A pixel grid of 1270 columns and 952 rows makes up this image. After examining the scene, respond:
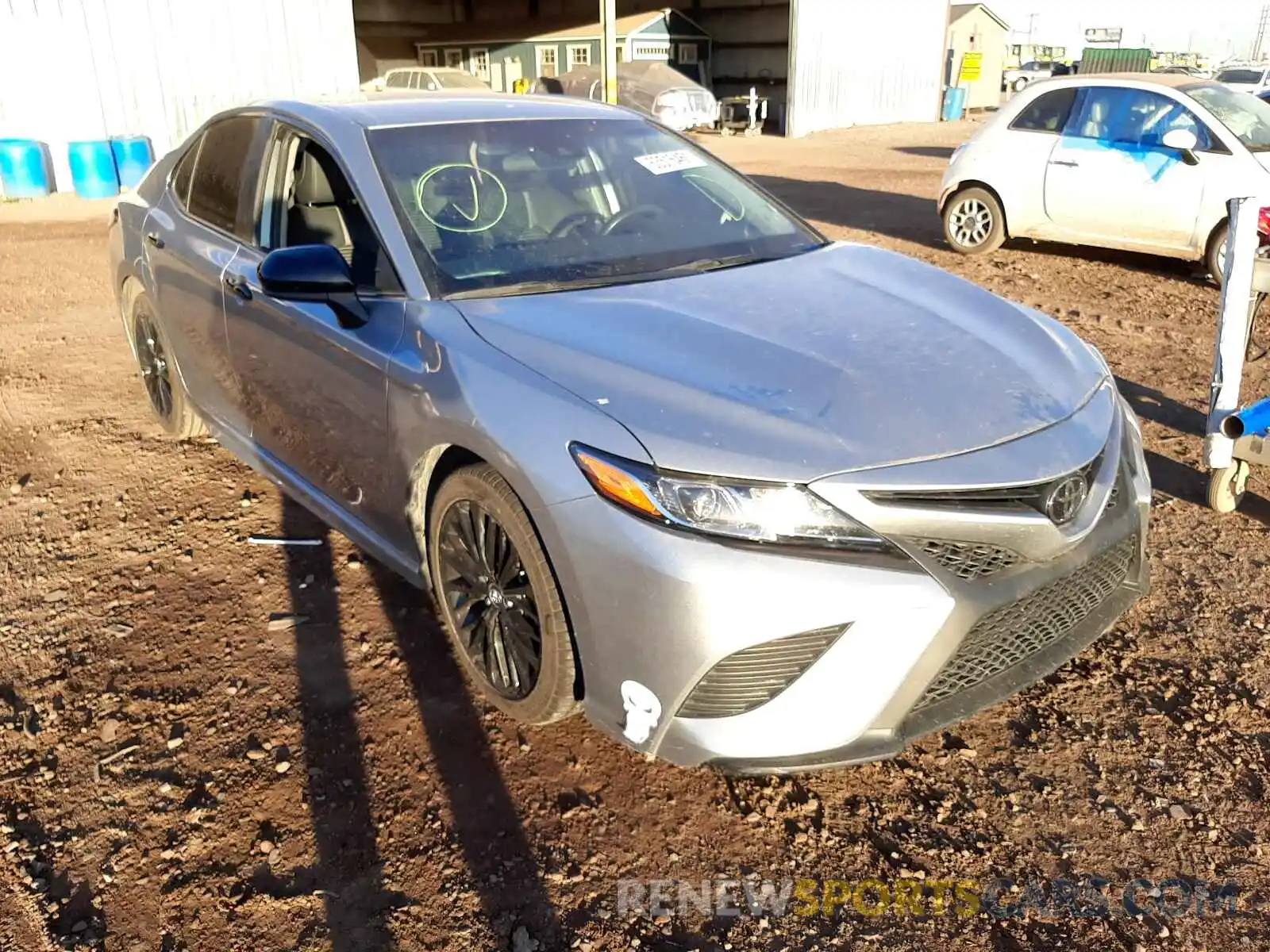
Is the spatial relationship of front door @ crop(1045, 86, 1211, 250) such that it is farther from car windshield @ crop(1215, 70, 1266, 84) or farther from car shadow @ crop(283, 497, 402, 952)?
car windshield @ crop(1215, 70, 1266, 84)

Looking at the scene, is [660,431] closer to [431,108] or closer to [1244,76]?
[431,108]

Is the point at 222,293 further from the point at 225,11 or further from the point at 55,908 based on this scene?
the point at 225,11

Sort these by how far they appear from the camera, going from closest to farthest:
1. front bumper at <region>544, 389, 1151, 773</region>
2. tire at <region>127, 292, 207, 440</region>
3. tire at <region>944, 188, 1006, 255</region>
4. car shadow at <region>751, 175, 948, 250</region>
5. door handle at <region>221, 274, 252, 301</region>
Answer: front bumper at <region>544, 389, 1151, 773</region> < door handle at <region>221, 274, 252, 301</region> < tire at <region>127, 292, 207, 440</region> < tire at <region>944, 188, 1006, 255</region> < car shadow at <region>751, 175, 948, 250</region>

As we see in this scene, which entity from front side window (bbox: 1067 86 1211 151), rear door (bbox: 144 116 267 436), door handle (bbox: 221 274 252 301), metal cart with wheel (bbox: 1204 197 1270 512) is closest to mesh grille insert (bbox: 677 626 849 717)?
door handle (bbox: 221 274 252 301)

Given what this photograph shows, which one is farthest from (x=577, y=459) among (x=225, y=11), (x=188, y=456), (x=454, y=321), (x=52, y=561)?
(x=225, y=11)

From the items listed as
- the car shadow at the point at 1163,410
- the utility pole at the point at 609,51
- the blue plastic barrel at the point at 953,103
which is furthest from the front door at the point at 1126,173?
the blue plastic barrel at the point at 953,103

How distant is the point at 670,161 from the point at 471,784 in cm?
238

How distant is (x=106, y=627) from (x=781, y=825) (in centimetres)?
238

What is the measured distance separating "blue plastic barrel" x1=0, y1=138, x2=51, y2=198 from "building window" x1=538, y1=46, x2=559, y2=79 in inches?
818

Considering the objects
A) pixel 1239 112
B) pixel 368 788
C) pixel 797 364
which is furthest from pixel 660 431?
pixel 1239 112

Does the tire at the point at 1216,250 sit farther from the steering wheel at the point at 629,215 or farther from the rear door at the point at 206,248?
the rear door at the point at 206,248

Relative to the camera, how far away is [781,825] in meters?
2.56

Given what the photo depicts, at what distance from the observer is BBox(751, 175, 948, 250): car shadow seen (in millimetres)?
10828

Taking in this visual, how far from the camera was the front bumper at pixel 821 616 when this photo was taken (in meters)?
2.17
